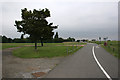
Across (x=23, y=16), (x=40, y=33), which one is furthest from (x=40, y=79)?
(x=23, y=16)

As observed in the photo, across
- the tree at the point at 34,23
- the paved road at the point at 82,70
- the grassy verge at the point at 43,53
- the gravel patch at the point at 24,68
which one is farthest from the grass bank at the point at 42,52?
the paved road at the point at 82,70

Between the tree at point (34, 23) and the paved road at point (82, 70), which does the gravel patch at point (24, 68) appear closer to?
the paved road at point (82, 70)

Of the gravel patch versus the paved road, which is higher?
the paved road

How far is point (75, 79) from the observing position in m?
5.01

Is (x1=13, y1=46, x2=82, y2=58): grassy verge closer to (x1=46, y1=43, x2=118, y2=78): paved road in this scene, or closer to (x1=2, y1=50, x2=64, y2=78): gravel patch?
(x1=2, y1=50, x2=64, y2=78): gravel patch

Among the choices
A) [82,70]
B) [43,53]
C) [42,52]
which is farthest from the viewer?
[42,52]

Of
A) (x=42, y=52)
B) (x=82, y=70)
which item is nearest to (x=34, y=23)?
(x=42, y=52)

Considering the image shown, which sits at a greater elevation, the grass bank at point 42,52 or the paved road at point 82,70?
the paved road at point 82,70

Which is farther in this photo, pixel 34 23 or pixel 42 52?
pixel 34 23

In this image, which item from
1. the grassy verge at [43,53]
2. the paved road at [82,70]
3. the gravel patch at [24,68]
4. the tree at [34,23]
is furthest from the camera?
the tree at [34,23]

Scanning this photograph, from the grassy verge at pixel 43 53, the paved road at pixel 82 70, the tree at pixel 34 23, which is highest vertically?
the tree at pixel 34 23

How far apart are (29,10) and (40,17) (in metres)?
2.54

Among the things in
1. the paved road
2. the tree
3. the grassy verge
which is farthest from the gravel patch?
the tree

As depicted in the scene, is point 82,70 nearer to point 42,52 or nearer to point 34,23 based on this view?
point 42,52
